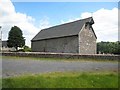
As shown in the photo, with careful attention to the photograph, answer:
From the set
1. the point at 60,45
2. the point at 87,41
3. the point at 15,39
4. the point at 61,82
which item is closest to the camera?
the point at 61,82

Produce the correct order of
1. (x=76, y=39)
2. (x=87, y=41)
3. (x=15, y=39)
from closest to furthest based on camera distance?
(x=76, y=39), (x=87, y=41), (x=15, y=39)

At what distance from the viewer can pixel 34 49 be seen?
7256cm

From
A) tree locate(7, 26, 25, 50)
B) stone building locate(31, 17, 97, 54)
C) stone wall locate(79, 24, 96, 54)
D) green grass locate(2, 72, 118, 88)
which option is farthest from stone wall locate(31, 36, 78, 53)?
green grass locate(2, 72, 118, 88)

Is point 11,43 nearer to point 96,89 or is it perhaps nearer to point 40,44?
point 40,44

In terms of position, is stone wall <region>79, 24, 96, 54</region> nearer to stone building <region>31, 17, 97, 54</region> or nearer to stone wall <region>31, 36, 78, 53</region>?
stone building <region>31, 17, 97, 54</region>

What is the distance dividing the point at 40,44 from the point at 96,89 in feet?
187

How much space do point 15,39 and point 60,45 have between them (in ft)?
91.5

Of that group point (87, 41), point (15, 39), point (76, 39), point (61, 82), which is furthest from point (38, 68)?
point (15, 39)

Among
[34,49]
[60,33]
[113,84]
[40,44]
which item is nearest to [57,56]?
[113,84]

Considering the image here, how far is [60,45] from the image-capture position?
5472cm

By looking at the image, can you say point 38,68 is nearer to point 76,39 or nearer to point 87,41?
point 76,39

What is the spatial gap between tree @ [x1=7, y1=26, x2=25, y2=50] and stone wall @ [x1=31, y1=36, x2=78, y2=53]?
12.1 m

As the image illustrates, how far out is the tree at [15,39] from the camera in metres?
76.4

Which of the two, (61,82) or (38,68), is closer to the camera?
(61,82)
